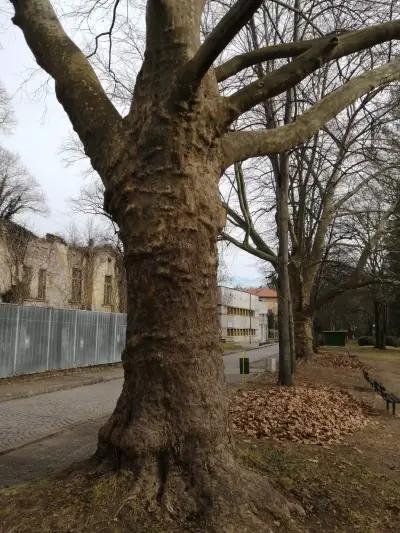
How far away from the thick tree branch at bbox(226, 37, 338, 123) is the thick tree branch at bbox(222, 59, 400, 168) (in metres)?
0.31

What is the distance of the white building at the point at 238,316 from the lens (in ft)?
210

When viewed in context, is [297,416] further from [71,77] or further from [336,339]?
[336,339]

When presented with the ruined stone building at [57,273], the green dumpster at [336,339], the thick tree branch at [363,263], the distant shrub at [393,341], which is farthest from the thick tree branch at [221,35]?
the distant shrub at [393,341]

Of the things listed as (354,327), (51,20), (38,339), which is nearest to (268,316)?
(354,327)

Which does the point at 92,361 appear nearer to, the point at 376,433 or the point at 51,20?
the point at 376,433

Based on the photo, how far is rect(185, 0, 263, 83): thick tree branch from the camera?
3.47 meters

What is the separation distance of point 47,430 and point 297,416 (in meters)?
4.14

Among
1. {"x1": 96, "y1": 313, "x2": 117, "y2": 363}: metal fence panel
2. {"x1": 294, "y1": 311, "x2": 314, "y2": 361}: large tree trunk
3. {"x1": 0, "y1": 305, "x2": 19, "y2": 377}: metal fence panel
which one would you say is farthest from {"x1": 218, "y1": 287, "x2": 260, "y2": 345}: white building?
{"x1": 0, "y1": 305, "x2": 19, "y2": 377}: metal fence panel

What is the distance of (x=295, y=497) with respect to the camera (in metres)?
4.38

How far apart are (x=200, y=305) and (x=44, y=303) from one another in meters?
24.9

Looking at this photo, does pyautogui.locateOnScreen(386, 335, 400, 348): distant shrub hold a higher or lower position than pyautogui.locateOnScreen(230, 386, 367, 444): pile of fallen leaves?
higher

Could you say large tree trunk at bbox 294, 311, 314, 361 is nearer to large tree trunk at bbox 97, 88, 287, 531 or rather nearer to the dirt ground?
the dirt ground

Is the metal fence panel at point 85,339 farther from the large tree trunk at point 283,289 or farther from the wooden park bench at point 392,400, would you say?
the wooden park bench at point 392,400

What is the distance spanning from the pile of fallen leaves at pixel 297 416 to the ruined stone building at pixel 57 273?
15.3 m
